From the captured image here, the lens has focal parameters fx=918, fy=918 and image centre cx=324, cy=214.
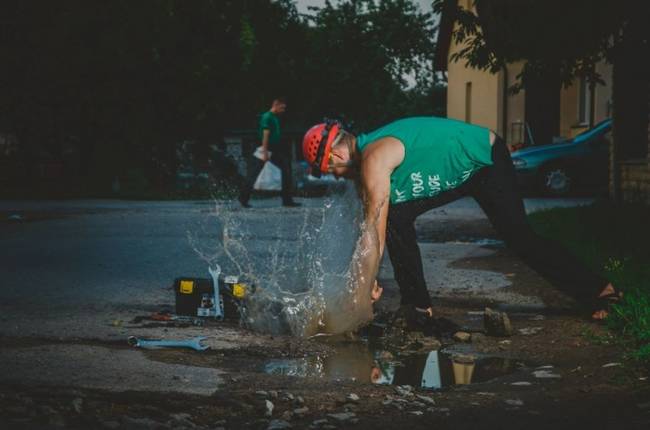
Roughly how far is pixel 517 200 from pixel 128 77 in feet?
84.4

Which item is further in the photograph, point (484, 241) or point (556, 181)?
point (556, 181)

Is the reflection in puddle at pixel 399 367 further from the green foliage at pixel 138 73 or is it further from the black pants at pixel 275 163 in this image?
the green foliage at pixel 138 73

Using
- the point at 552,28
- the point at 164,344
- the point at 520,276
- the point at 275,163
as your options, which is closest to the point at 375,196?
the point at 164,344

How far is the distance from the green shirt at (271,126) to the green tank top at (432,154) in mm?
10202

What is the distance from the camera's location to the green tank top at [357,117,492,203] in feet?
17.2

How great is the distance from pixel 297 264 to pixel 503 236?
296 centimetres

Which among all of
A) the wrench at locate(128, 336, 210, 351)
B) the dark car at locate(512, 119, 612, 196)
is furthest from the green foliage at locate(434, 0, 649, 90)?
the wrench at locate(128, 336, 210, 351)

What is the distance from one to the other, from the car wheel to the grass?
5406 millimetres

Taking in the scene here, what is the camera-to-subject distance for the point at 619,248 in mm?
8555

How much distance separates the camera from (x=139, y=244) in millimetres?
9750

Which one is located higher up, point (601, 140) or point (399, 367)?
point (601, 140)

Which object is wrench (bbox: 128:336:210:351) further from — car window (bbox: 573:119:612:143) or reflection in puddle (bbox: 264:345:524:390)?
car window (bbox: 573:119:612:143)

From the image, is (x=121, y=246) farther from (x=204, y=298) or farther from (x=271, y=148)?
(x=271, y=148)

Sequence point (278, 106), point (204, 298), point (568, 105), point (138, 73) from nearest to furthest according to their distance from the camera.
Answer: point (204, 298)
point (278, 106)
point (568, 105)
point (138, 73)
